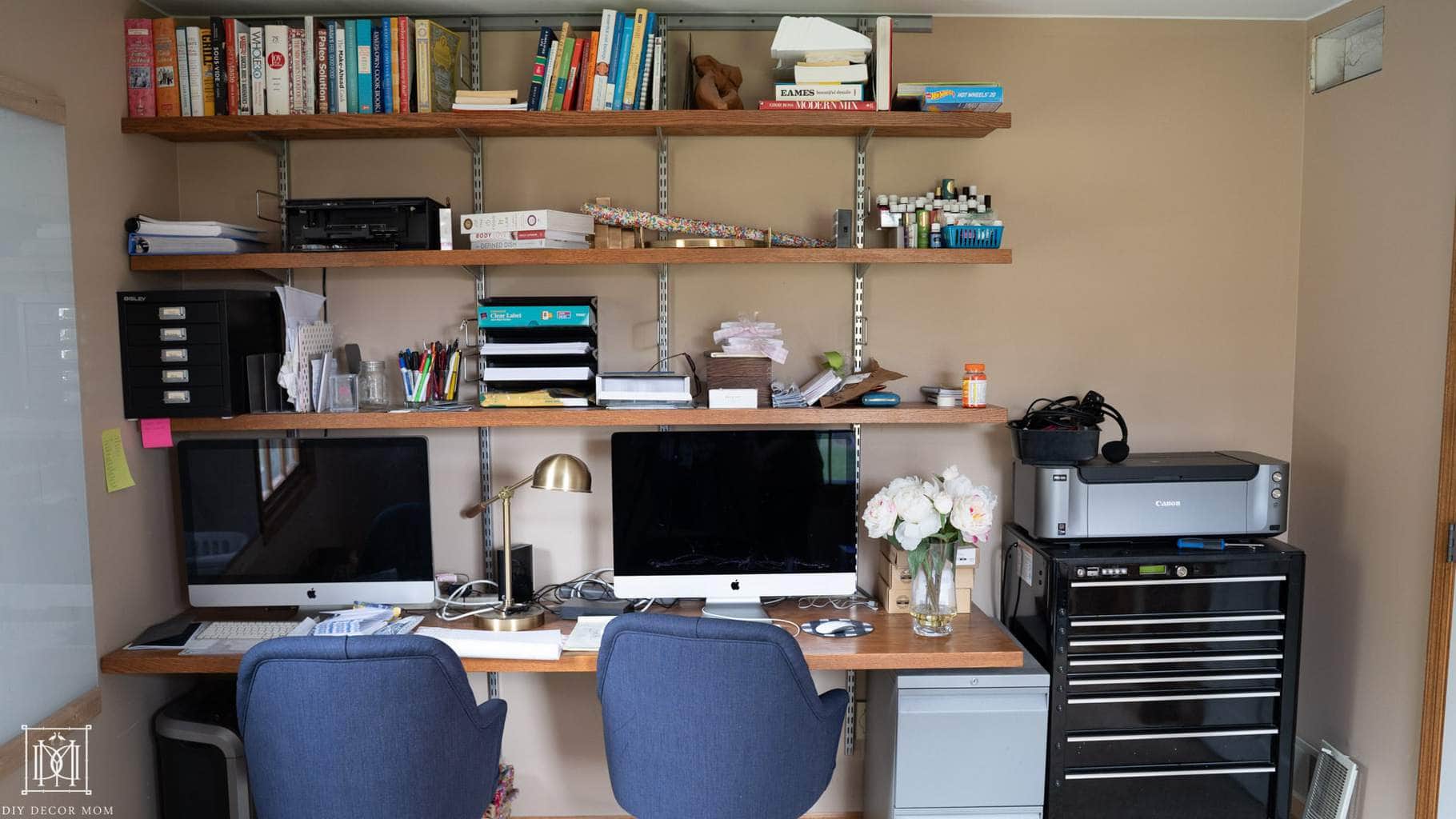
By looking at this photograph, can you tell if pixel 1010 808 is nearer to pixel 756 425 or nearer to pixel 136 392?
pixel 756 425

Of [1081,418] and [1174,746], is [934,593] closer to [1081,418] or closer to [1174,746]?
[1081,418]

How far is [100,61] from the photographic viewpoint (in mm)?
2420

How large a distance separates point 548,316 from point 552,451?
0.50 meters

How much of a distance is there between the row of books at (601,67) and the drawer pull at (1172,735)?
213 centimetres

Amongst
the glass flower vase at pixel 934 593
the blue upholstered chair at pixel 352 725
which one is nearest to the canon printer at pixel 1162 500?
the glass flower vase at pixel 934 593

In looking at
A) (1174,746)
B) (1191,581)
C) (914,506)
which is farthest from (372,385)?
(1174,746)

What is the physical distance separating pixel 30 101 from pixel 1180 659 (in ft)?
10.5

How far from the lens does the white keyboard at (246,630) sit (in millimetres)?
2463

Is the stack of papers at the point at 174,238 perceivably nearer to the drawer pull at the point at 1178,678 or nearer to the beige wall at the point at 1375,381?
the drawer pull at the point at 1178,678

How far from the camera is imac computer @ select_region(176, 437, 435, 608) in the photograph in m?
2.56

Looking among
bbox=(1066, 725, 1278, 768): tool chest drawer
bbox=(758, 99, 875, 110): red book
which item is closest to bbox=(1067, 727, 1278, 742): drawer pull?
bbox=(1066, 725, 1278, 768): tool chest drawer

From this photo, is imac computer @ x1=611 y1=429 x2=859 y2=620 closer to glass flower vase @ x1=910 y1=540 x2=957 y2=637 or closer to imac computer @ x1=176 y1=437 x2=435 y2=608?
glass flower vase @ x1=910 y1=540 x2=957 y2=637

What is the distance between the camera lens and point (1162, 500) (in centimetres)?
255

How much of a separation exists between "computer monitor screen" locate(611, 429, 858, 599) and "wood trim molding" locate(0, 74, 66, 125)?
5.22 ft
